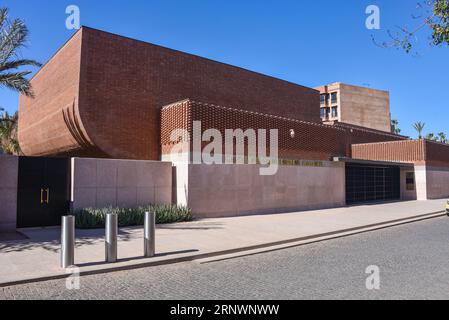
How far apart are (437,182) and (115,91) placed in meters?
26.7

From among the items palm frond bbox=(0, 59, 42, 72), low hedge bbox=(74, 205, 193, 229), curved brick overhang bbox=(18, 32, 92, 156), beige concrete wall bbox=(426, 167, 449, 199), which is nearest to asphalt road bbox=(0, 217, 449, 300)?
low hedge bbox=(74, 205, 193, 229)

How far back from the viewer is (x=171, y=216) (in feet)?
45.4

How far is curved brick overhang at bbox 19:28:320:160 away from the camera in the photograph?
16.8m

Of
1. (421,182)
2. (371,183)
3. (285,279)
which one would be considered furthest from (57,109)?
(421,182)

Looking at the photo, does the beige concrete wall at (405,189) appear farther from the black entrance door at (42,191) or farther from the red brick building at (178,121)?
the black entrance door at (42,191)

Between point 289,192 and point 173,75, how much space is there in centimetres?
896

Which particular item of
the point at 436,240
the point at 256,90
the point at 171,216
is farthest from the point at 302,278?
the point at 256,90

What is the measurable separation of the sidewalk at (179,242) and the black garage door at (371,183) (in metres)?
9.26

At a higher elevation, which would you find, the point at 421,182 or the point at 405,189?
the point at 421,182

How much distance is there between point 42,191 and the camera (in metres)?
12.7

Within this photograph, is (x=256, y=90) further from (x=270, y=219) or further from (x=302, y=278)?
(x=302, y=278)

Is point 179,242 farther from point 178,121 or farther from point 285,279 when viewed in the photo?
point 178,121

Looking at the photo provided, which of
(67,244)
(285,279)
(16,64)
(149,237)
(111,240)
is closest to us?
(285,279)

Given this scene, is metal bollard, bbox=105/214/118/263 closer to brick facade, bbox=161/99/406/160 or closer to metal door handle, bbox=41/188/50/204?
metal door handle, bbox=41/188/50/204
